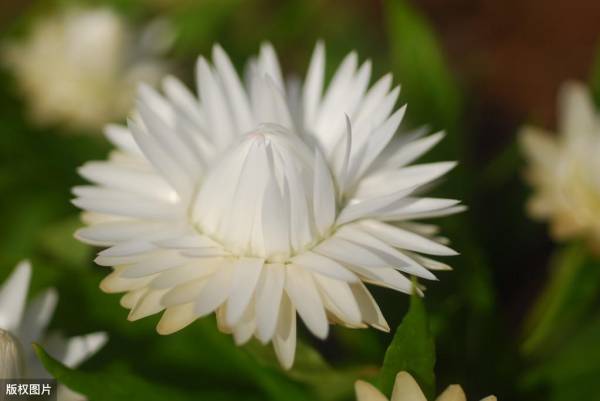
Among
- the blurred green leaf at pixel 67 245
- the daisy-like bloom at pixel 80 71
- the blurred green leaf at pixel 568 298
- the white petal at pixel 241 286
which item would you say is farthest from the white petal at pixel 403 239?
the daisy-like bloom at pixel 80 71

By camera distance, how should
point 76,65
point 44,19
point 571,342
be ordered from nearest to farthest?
1. point 571,342
2. point 76,65
3. point 44,19

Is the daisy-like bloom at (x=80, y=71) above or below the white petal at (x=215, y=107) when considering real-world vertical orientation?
above

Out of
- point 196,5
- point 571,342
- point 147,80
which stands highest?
point 196,5

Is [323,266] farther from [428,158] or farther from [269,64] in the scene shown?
[428,158]

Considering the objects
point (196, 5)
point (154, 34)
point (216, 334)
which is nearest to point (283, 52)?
point (196, 5)

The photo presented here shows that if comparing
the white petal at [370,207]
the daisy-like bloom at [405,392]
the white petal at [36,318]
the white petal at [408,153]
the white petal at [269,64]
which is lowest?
the daisy-like bloom at [405,392]

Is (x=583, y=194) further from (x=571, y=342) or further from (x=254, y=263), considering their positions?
(x=254, y=263)

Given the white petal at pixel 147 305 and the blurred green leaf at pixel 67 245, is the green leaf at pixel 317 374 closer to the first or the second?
the white petal at pixel 147 305
